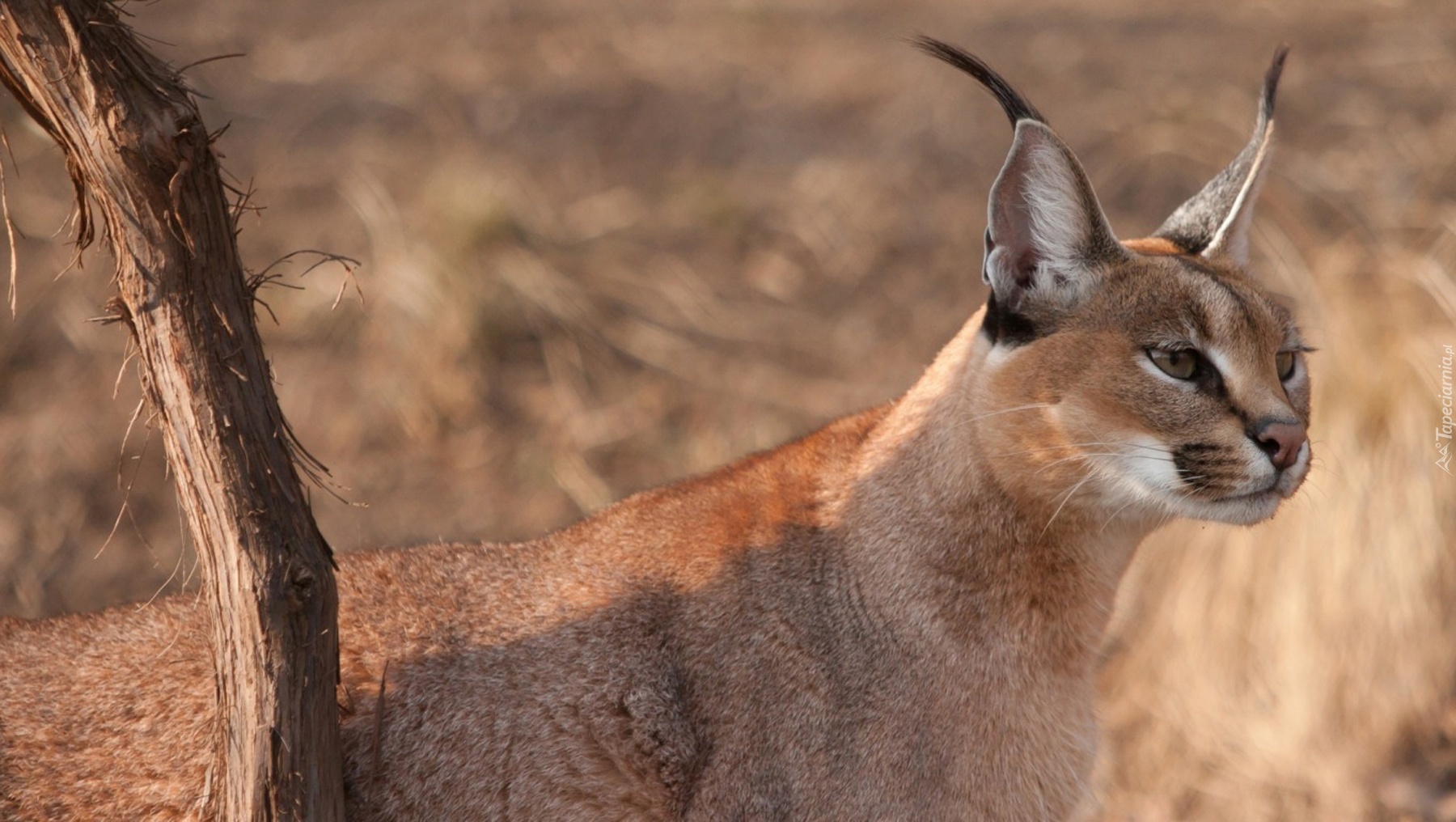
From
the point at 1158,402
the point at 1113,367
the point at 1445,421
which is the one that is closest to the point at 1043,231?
the point at 1113,367

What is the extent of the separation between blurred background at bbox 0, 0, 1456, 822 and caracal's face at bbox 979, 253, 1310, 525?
1.43 m

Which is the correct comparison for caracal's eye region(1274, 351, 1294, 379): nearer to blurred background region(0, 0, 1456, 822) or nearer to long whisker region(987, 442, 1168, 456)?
long whisker region(987, 442, 1168, 456)

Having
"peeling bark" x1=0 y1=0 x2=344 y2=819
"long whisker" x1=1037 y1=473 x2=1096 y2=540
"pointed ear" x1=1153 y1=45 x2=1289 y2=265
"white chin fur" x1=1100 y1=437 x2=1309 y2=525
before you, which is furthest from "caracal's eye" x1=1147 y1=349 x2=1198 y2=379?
"peeling bark" x1=0 y1=0 x2=344 y2=819

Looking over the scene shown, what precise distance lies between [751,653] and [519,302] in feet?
18.3

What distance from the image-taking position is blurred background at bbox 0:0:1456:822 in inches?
285

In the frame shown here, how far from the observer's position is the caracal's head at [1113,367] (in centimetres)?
411

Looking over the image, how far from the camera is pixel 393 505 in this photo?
8383mm

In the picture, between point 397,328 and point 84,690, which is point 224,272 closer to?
point 84,690

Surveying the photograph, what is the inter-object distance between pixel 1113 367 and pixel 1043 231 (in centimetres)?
46

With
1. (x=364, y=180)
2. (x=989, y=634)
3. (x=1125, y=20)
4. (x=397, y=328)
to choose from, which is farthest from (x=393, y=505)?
(x=1125, y=20)

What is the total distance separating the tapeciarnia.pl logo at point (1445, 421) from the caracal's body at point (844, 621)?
3.08 meters

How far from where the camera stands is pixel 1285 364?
4516 mm

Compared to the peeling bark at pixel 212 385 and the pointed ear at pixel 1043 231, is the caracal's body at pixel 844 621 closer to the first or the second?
the pointed ear at pixel 1043 231

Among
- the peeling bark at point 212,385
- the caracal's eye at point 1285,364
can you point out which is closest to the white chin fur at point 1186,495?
the caracal's eye at point 1285,364
